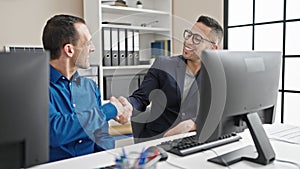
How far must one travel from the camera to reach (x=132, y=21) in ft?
10.4

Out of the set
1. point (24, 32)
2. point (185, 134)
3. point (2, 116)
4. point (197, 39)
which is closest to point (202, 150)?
point (185, 134)

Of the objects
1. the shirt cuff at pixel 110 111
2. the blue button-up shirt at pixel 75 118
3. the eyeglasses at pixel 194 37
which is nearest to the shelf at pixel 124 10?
the eyeglasses at pixel 194 37

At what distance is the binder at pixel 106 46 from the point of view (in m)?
2.64

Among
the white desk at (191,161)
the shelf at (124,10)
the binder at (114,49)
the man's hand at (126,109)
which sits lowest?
the white desk at (191,161)

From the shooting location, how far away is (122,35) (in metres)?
2.77

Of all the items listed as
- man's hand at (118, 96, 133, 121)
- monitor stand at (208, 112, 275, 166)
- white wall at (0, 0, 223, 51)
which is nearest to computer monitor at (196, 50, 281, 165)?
monitor stand at (208, 112, 275, 166)

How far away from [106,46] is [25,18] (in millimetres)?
689

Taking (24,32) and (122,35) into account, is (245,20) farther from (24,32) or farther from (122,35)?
(24,32)

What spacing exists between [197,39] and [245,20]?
57.5 inches

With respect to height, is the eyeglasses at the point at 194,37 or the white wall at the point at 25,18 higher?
the white wall at the point at 25,18

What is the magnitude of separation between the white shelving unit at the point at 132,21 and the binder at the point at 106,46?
0.10ft

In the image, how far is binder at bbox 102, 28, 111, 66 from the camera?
2.64m

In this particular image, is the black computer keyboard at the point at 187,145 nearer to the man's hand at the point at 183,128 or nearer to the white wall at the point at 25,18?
the man's hand at the point at 183,128

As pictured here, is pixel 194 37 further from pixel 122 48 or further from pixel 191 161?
pixel 122 48
